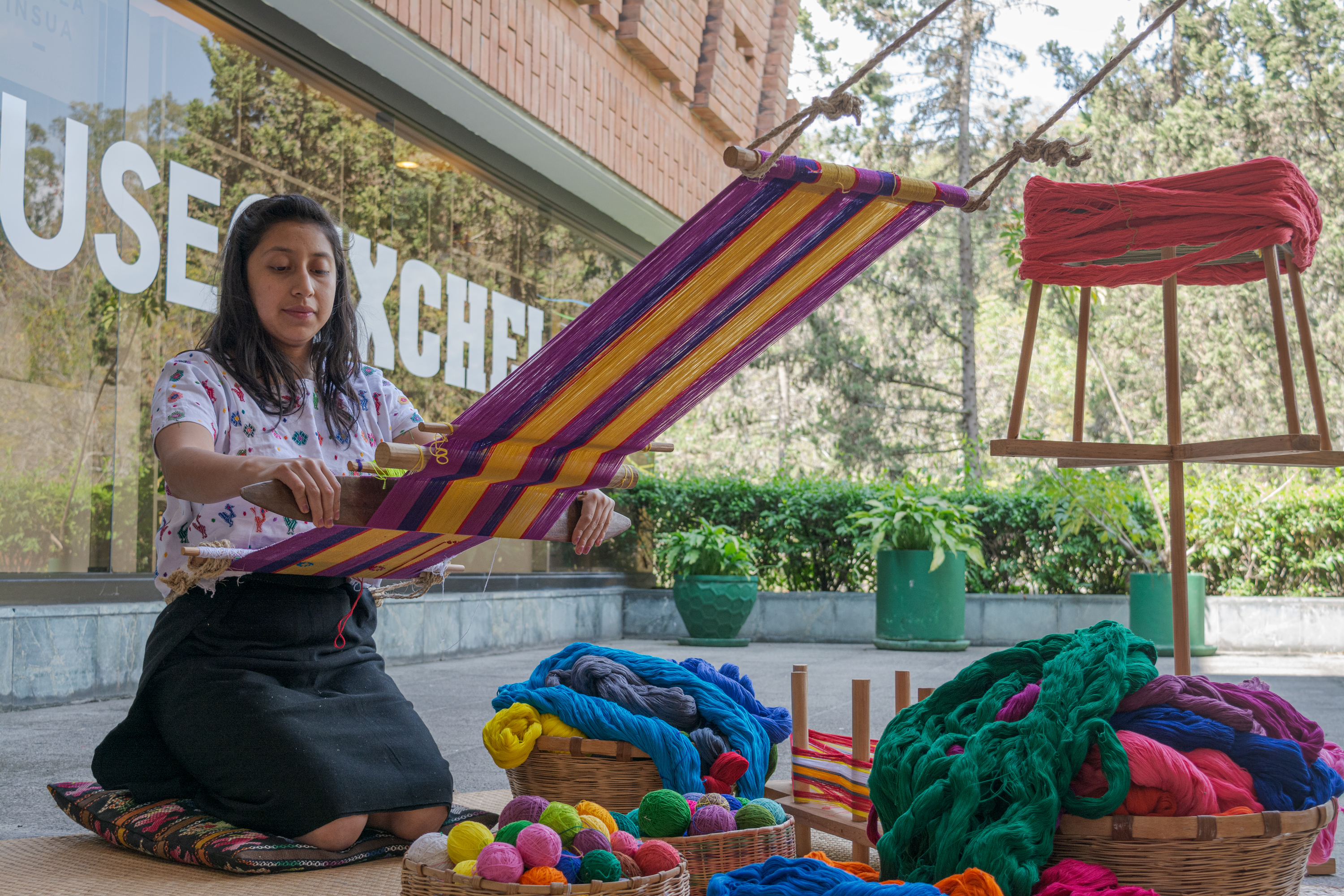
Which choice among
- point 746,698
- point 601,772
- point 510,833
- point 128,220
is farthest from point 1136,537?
point 510,833

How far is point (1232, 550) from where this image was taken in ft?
24.6

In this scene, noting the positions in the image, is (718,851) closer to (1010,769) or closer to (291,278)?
(1010,769)

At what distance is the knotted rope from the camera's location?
4.27ft

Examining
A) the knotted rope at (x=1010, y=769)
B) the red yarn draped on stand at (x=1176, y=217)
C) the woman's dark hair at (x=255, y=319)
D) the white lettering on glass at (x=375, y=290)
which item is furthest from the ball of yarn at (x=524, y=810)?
the white lettering on glass at (x=375, y=290)

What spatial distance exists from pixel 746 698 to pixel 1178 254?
4.38 feet

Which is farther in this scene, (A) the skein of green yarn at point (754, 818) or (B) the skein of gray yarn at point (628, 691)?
(B) the skein of gray yarn at point (628, 691)

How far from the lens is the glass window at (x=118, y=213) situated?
13.8 feet

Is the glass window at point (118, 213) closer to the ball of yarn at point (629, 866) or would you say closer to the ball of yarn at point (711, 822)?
the ball of yarn at point (711, 822)

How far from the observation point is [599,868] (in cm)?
133

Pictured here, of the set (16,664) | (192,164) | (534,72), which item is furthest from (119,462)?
(534,72)

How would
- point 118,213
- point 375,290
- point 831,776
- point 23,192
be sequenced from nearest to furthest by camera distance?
point 831,776
point 23,192
point 118,213
point 375,290

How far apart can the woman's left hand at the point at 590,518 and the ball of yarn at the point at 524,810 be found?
2.25 ft

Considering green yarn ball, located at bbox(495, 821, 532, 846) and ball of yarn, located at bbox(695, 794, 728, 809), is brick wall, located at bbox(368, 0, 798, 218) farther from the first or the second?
green yarn ball, located at bbox(495, 821, 532, 846)

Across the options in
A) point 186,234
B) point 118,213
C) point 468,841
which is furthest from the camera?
point 186,234
